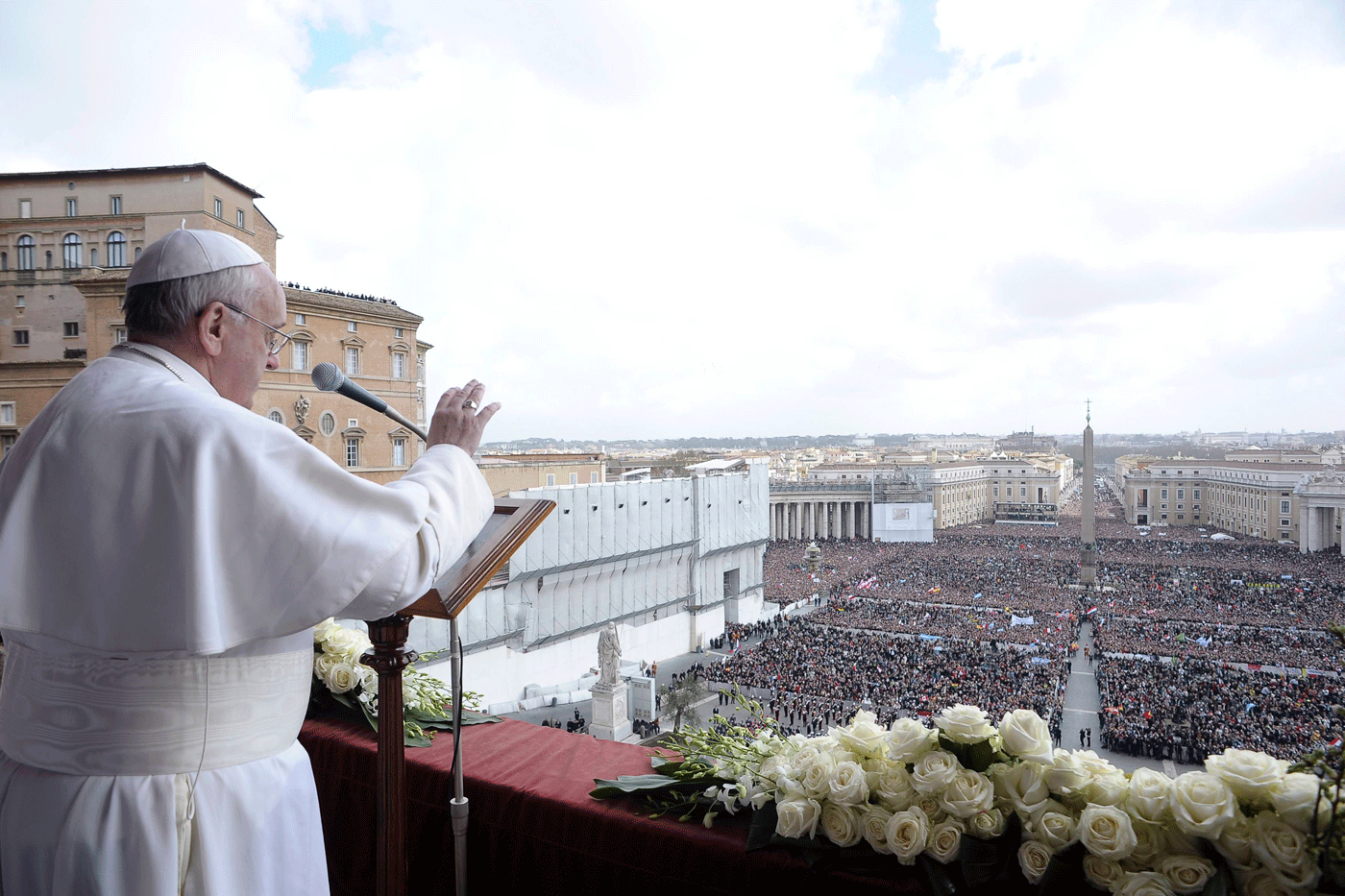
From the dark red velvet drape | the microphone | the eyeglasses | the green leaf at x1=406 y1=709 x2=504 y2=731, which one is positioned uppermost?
the eyeglasses

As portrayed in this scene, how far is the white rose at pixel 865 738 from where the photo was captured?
117cm

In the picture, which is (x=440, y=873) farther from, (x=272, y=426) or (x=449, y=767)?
(x=272, y=426)

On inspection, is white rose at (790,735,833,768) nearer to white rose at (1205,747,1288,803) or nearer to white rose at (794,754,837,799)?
white rose at (794,754,837,799)

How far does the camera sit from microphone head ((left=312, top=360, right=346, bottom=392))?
1.12m

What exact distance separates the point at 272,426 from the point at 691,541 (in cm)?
1616

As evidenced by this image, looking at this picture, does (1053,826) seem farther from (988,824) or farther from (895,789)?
(895,789)

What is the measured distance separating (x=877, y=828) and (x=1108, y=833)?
11.4 inches

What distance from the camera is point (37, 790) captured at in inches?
34.0

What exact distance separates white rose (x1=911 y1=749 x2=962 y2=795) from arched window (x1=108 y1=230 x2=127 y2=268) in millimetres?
9086

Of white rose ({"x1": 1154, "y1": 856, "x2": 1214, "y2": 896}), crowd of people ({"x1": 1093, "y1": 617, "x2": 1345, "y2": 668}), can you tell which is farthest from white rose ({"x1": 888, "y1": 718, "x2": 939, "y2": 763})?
crowd of people ({"x1": 1093, "y1": 617, "x2": 1345, "y2": 668})

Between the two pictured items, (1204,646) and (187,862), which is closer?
(187,862)

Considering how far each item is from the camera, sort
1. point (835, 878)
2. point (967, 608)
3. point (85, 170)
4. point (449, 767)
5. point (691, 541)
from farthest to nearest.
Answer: point (967, 608) < point (691, 541) < point (85, 170) < point (449, 767) < point (835, 878)

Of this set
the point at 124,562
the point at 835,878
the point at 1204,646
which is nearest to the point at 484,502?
the point at 124,562

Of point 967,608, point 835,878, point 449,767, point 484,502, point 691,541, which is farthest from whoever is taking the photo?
point 967,608
